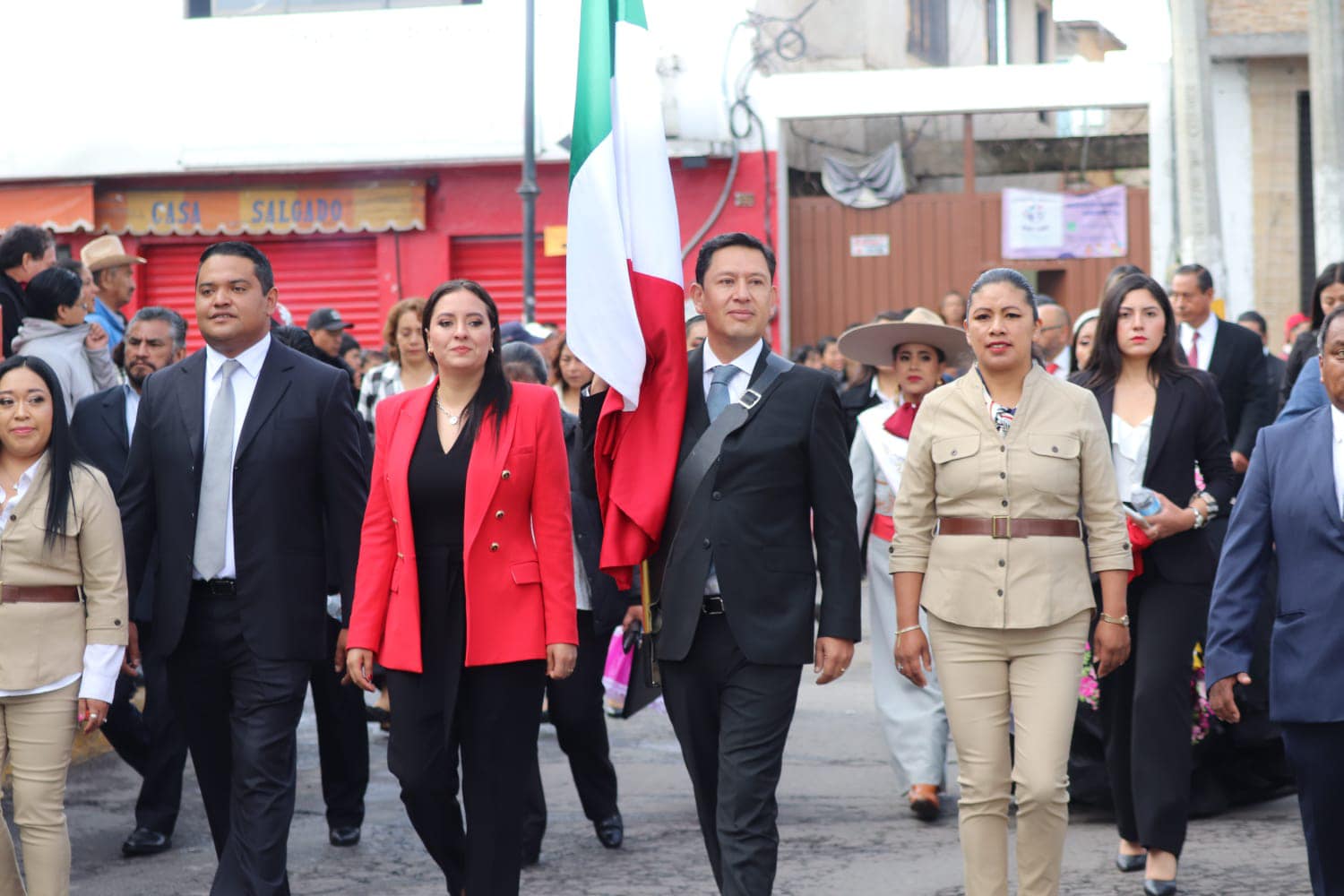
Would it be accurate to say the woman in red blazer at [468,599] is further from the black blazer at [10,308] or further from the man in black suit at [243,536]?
the black blazer at [10,308]

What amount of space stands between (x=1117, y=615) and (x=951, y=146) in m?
17.0

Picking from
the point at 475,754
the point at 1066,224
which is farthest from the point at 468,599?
the point at 1066,224

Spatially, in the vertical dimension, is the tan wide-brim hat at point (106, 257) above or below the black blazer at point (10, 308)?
above

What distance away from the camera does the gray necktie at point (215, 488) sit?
577 centimetres

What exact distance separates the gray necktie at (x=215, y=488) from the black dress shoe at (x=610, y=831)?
2304mm

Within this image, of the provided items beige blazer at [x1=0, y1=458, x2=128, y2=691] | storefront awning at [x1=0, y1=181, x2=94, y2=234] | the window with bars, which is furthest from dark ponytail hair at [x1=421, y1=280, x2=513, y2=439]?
the window with bars

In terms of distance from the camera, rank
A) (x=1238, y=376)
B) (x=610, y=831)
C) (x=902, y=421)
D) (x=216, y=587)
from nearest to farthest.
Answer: (x=216, y=587)
(x=610, y=831)
(x=902, y=421)
(x=1238, y=376)

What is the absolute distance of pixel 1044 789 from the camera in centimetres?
546

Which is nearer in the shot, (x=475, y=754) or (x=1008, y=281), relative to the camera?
(x=475, y=754)

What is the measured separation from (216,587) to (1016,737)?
2572 millimetres

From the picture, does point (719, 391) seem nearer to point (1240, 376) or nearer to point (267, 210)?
point (1240, 376)

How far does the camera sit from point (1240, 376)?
8.78 m

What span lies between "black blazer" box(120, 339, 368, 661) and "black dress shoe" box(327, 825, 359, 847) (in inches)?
72.7

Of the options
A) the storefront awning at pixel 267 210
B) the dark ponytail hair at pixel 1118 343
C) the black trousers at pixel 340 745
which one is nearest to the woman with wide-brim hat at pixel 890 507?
the dark ponytail hair at pixel 1118 343
